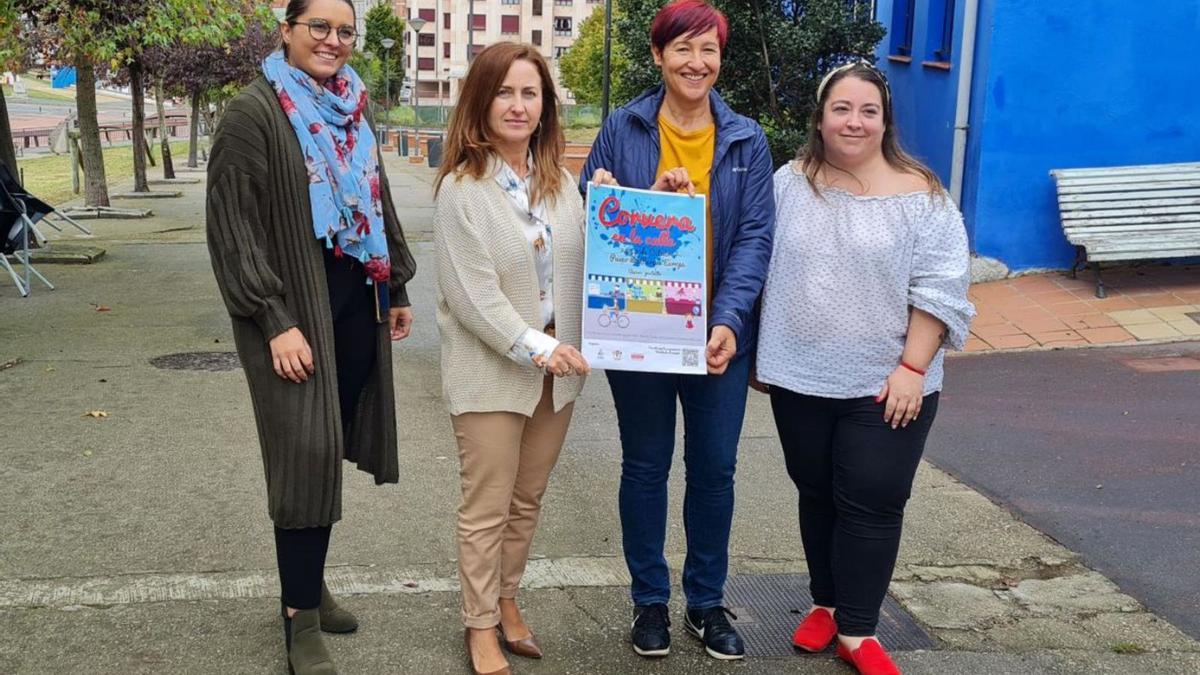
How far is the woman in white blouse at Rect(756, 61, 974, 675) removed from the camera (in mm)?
3533

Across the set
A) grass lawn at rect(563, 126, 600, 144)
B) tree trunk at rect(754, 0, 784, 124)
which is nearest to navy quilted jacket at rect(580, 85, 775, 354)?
tree trunk at rect(754, 0, 784, 124)

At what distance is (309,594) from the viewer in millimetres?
3590

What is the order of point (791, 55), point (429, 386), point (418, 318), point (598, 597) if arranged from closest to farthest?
point (598, 597)
point (429, 386)
point (418, 318)
point (791, 55)

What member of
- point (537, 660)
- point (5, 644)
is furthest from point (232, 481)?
point (537, 660)

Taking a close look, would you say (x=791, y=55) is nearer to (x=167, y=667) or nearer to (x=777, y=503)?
(x=777, y=503)

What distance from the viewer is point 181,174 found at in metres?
31.1

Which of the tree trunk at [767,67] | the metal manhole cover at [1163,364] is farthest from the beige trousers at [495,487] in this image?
the tree trunk at [767,67]

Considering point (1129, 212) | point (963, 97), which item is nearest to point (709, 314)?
point (1129, 212)

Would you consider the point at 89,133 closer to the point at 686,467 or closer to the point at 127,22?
the point at 127,22

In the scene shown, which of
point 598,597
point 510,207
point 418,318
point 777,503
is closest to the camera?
point 510,207

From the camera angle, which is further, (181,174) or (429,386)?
(181,174)

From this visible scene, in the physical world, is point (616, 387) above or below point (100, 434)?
above

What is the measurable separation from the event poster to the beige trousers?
0.88 ft

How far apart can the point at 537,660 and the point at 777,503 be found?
194cm
